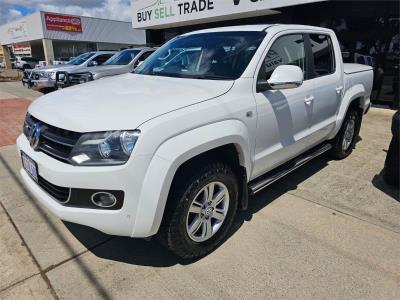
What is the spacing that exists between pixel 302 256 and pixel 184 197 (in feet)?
3.92

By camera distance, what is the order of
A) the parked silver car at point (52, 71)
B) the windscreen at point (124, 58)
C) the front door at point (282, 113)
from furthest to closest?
the parked silver car at point (52, 71) < the windscreen at point (124, 58) < the front door at point (282, 113)

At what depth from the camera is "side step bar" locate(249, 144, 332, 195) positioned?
3.16 metres

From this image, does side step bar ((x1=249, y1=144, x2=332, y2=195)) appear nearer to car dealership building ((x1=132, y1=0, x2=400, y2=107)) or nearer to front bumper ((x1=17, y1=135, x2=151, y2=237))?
front bumper ((x1=17, y1=135, x2=151, y2=237))

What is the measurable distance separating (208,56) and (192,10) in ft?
34.9

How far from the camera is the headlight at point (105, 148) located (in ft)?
7.04

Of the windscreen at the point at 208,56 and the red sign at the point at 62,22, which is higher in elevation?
the red sign at the point at 62,22

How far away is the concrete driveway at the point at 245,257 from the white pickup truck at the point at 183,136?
0.29m

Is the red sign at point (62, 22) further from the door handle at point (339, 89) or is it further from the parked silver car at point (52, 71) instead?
the door handle at point (339, 89)

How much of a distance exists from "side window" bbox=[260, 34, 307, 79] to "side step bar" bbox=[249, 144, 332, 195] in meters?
1.00

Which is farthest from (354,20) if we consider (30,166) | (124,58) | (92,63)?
(30,166)

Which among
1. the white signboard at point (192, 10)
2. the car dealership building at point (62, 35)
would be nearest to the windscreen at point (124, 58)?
the white signboard at point (192, 10)

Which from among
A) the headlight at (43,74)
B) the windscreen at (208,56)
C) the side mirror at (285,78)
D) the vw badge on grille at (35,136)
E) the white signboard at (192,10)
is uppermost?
the white signboard at (192,10)

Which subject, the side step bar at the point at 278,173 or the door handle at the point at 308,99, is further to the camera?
the door handle at the point at 308,99

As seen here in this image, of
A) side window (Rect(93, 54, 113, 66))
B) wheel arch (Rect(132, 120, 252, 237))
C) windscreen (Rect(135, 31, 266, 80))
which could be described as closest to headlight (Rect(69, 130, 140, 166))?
wheel arch (Rect(132, 120, 252, 237))
